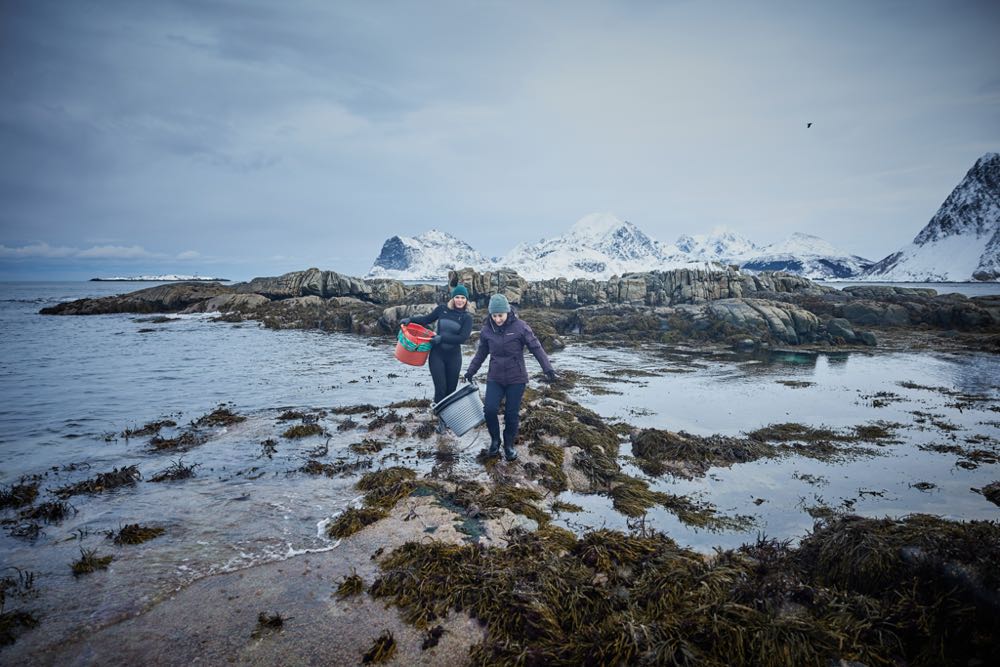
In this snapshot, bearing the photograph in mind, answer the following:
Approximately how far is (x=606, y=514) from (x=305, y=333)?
987 inches

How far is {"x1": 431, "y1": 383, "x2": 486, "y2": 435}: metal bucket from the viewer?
6582 millimetres

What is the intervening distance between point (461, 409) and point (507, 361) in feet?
3.55

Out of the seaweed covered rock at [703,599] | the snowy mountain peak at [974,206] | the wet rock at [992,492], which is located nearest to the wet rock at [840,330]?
the wet rock at [992,492]

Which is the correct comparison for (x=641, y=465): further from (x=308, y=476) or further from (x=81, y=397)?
(x=81, y=397)

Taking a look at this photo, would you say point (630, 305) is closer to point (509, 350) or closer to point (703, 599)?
point (509, 350)

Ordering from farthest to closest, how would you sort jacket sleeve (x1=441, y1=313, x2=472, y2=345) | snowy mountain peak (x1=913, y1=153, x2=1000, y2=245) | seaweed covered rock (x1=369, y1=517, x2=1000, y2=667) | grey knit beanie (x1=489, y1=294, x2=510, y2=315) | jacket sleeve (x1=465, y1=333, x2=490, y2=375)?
snowy mountain peak (x1=913, y1=153, x2=1000, y2=245) < jacket sleeve (x1=441, y1=313, x2=472, y2=345) < jacket sleeve (x1=465, y1=333, x2=490, y2=375) < grey knit beanie (x1=489, y1=294, x2=510, y2=315) < seaweed covered rock (x1=369, y1=517, x2=1000, y2=667)

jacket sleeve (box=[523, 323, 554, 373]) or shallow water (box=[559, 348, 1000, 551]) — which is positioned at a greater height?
jacket sleeve (box=[523, 323, 554, 373])

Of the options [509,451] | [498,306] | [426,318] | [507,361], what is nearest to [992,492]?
[509,451]

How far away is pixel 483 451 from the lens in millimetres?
6895

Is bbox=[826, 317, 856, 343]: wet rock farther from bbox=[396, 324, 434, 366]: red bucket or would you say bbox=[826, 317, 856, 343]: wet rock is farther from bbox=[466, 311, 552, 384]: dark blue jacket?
bbox=[396, 324, 434, 366]: red bucket

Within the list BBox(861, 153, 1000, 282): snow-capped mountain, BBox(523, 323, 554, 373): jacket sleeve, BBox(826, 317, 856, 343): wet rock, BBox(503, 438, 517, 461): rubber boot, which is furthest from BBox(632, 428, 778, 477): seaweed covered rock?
BBox(861, 153, 1000, 282): snow-capped mountain

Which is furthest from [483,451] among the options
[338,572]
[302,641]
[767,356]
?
[767,356]

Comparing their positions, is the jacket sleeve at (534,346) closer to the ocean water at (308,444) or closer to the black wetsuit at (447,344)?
the black wetsuit at (447,344)

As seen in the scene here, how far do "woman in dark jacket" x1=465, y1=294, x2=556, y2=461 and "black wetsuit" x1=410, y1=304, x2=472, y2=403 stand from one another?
3.17 ft
